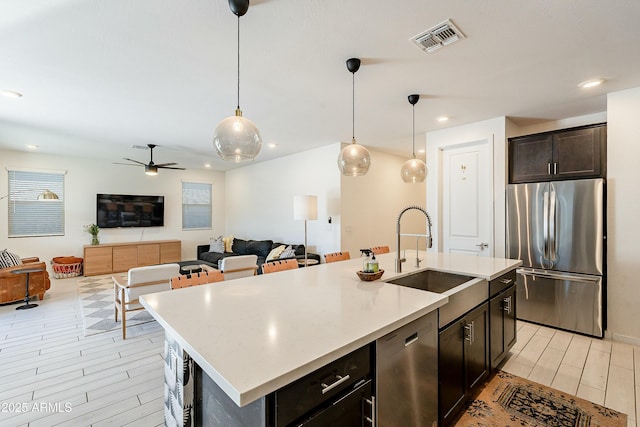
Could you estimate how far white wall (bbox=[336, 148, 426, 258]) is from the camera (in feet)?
18.1

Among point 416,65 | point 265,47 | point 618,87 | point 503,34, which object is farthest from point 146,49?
point 618,87

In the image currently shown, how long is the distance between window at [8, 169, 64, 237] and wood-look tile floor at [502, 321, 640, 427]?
854 centimetres

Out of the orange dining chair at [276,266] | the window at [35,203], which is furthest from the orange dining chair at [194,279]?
the window at [35,203]

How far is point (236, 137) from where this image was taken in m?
1.78

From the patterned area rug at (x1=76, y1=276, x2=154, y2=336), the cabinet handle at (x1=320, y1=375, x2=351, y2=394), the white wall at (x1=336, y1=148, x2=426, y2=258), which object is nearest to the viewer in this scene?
the cabinet handle at (x1=320, y1=375, x2=351, y2=394)

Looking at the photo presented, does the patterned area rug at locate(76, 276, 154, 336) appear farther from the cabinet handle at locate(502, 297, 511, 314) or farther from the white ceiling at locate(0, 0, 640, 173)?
the cabinet handle at locate(502, 297, 511, 314)

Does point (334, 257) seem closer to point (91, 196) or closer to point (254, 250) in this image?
point (254, 250)

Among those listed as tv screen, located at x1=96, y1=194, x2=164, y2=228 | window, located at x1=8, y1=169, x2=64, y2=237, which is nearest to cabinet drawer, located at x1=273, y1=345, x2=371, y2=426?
window, located at x1=8, y1=169, x2=64, y2=237

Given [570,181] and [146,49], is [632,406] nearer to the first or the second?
[570,181]

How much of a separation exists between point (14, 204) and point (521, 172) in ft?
30.7

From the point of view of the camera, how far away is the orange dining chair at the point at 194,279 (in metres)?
2.07

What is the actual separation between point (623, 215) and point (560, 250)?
2.24ft

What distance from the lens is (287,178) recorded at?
6594 millimetres

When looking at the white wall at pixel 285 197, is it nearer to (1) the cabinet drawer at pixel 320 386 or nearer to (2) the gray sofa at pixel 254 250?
(2) the gray sofa at pixel 254 250
